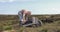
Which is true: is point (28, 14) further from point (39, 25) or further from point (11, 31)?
point (11, 31)

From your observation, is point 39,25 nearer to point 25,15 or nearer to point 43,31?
point 25,15

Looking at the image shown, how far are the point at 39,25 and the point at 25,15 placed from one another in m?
1.41

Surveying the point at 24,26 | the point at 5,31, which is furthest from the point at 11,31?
the point at 24,26

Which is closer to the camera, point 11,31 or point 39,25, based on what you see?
point 11,31

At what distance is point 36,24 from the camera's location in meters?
17.2

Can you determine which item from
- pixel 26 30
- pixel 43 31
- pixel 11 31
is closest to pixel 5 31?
pixel 11 31

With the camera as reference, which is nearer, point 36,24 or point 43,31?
point 43,31

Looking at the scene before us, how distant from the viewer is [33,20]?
17.3 meters

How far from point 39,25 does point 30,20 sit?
2.73 ft

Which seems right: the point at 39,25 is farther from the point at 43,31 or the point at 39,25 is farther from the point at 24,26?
the point at 43,31

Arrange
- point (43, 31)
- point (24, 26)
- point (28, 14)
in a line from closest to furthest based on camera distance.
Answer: point (43, 31) < point (24, 26) < point (28, 14)

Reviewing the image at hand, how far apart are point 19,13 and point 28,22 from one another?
42.7 inches

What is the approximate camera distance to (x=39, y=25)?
1727 centimetres

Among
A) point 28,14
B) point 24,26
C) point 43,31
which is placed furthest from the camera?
point 28,14
